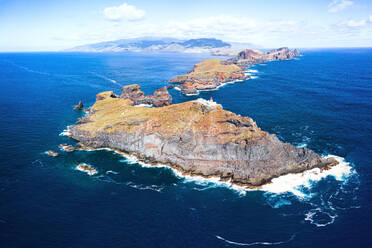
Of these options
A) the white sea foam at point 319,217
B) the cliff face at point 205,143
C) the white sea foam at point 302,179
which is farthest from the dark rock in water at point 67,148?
the white sea foam at point 319,217

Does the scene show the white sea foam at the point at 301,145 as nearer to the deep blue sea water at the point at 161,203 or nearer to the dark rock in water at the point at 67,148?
the deep blue sea water at the point at 161,203

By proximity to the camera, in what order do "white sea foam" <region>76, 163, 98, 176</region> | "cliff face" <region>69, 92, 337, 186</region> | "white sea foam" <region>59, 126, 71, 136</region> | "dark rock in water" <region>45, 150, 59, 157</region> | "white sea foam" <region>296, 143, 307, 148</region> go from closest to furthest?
1. "cliff face" <region>69, 92, 337, 186</region>
2. "white sea foam" <region>76, 163, 98, 176</region>
3. "dark rock in water" <region>45, 150, 59, 157</region>
4. "white sea foam" <region>296, 143, 307, 148</region>
5. "white sea foam" <region>59, 126, 71, 136</region>

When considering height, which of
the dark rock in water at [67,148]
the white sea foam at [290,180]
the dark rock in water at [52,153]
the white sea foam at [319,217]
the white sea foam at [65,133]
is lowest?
the white sea foam at [319,217]

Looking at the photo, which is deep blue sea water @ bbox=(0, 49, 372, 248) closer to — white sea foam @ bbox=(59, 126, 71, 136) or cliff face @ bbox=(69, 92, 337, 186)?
white sea foam @ bbox=(59, 126, 71, 136)

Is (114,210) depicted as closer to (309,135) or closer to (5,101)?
(309,135)

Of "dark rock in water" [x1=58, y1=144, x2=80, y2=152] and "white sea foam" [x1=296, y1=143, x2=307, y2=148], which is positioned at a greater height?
"white sea foam" [x1=296, y1=143, x2=307, y2=148]

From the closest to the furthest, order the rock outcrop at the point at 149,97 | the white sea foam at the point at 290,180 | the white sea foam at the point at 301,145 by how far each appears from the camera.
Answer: the white sea foam at the point at 290,180, the white sea foam at the point at 301,145, the rock outcrop at the point at 149,97

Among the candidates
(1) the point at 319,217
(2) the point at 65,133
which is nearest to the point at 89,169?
(2) the point at 65,133

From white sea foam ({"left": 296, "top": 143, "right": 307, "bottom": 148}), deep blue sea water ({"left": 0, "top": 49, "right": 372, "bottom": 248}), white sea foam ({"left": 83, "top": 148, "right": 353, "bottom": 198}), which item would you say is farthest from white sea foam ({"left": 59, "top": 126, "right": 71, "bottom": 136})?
white sea foam ({"left": 296, "top": 143, "right": 307, "bottom": 148})
